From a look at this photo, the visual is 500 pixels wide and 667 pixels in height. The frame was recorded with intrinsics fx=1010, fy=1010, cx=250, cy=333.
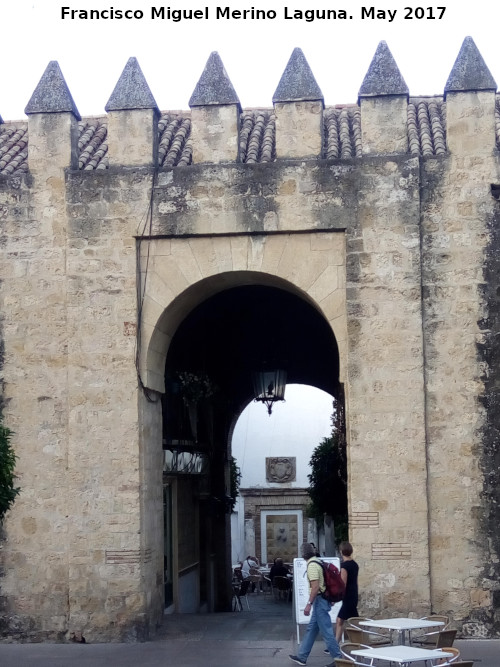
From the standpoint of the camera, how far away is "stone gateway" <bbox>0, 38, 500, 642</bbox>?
1152cm

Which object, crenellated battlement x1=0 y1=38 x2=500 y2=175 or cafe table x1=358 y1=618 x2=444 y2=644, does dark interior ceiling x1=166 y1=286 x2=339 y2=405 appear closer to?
crenellated battlement x1=0 y1=38 x2=500 y2=175

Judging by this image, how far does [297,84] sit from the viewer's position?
12234 mm

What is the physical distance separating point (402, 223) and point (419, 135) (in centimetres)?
164

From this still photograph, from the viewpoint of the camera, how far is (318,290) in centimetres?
1196

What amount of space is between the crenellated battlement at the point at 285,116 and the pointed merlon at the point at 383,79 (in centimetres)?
1

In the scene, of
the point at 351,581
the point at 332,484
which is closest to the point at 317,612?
the point at 351,581

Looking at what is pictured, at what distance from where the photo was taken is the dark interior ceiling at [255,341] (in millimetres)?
16531

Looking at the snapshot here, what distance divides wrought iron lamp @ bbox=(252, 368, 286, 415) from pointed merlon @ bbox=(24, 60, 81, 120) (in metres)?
5.45

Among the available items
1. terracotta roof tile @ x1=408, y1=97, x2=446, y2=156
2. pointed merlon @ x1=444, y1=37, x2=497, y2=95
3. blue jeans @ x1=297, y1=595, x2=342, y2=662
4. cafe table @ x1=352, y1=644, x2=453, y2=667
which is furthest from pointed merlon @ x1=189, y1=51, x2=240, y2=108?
cafe table @ x1=352, y1=644, x2=453, y2=667

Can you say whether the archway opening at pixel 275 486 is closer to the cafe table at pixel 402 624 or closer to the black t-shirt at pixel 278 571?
the black t-shirt at pixel 278 571

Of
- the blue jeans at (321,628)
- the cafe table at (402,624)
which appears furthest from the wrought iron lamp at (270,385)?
the cafe table at (402,624)

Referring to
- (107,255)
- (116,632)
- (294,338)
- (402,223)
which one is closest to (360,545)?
(116,632)

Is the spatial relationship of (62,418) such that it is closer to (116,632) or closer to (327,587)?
(116,632)

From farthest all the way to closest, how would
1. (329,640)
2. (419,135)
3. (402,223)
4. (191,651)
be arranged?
(419,135), (402,223), (191,651), (329,640)
